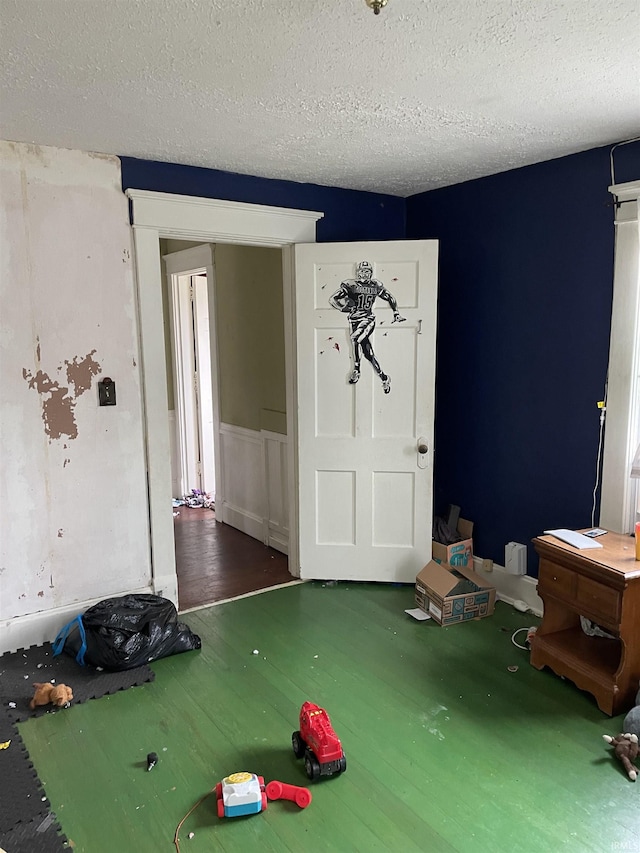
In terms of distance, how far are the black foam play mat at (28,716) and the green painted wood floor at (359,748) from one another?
0.05 meters

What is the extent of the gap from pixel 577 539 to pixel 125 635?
7.12 ft

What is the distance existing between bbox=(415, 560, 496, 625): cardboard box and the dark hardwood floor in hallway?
38.2 inches

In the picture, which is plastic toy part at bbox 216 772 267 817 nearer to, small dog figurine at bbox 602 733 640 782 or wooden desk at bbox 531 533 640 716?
small dog figurine at bbox 602 733 640 782

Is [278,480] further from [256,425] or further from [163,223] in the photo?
[163,223]

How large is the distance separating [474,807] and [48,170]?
326cm

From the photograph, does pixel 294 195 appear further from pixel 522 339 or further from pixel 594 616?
pixel 594 616

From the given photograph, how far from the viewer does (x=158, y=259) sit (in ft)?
11.1

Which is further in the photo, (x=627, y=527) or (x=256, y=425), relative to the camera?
(x=256, y=425)

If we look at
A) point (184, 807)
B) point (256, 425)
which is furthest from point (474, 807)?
point (256, 425)

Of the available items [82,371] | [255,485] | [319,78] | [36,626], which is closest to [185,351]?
[255,485]

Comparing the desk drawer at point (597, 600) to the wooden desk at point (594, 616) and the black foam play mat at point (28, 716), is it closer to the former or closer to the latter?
the wooden desk at point (594, 616)

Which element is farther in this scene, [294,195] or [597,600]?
[294,195]

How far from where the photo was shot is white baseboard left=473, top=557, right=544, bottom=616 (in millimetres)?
3562

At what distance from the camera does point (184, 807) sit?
2.13m
